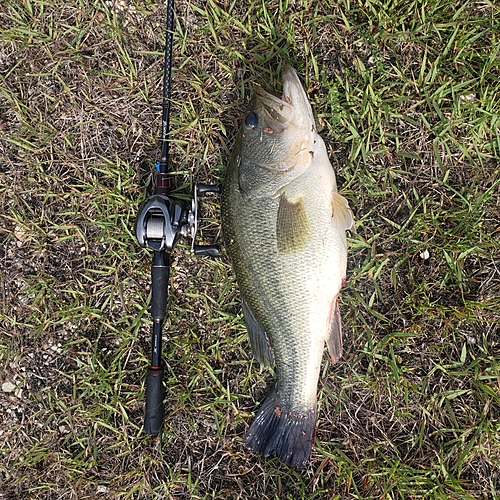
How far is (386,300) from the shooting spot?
8.60 ft

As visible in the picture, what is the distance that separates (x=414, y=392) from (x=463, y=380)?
0.30 m

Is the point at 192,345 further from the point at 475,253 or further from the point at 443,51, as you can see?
the point at 443,51

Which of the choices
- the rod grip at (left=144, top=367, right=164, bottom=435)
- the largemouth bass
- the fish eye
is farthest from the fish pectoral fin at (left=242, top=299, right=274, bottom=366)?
the fish eye

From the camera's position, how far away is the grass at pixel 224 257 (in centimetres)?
253

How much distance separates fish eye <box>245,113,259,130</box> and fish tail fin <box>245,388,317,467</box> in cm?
148

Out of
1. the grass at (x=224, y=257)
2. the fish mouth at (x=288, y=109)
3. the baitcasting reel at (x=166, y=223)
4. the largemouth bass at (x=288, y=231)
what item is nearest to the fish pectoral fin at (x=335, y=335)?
the largemouth bass at (x=288, y=231)

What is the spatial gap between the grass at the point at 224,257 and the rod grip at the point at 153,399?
124mm

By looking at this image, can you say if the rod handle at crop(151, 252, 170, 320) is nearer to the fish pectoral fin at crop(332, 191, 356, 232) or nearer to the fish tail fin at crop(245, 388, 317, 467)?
the fish tail fin at crop(245, 388, 317, 467)

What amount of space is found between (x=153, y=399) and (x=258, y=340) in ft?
2.67

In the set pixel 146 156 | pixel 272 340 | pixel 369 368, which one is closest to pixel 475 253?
pixel 369 368

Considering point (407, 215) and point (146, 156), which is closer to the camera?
point (407, 215)

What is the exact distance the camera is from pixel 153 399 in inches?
104

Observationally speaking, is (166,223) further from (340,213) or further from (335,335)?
(335,335)

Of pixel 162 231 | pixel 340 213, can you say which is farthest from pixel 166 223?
pixel 340 213
